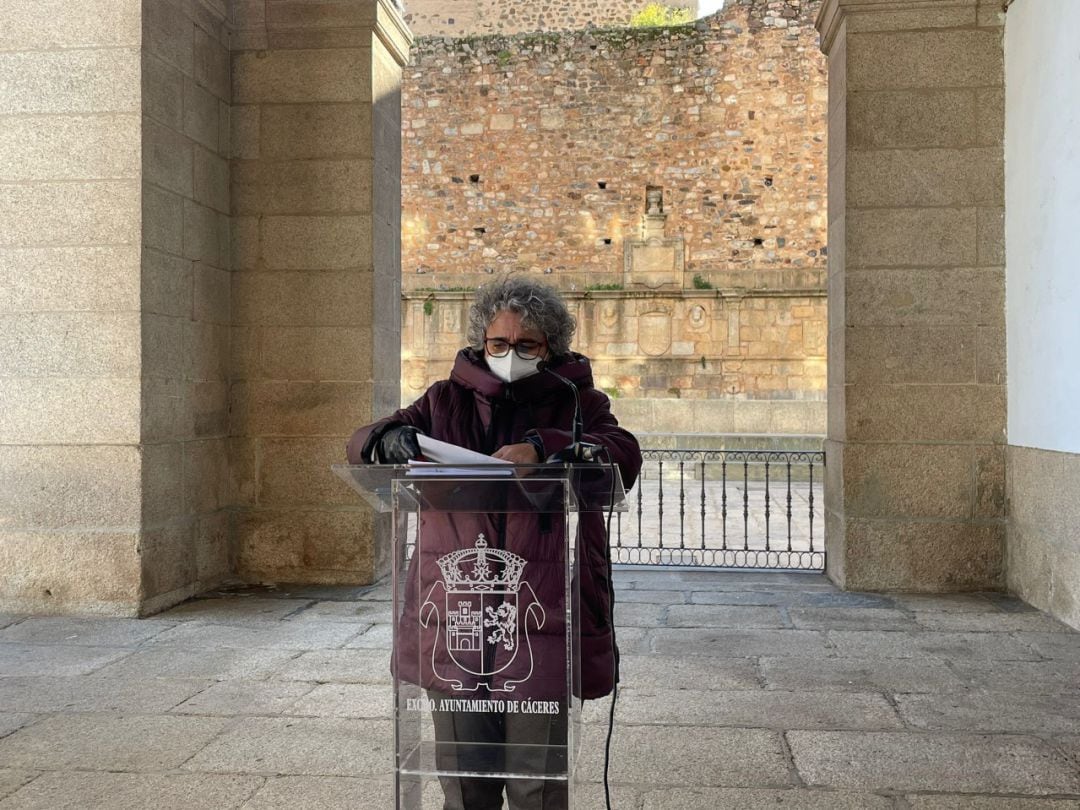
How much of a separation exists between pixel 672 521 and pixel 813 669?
4.91 meters

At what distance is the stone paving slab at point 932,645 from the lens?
3.95 m

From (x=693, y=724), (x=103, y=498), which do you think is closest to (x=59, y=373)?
(x=103, y=498)

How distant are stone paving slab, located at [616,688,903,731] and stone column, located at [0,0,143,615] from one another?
276 centimetres

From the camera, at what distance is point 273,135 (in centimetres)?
562

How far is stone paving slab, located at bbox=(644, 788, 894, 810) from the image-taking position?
8.09 feet

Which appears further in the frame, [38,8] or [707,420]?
[707,420]

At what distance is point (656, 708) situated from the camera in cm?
329

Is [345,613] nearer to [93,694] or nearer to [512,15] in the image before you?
[93,694]

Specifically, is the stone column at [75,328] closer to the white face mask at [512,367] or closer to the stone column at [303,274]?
the stone column at [303,274]

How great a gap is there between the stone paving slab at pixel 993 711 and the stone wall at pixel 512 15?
21.7m

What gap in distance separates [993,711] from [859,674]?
559mm

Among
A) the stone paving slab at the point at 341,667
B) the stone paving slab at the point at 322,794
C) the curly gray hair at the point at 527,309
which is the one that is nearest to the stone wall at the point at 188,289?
the stone paving slab at the point at 341,667

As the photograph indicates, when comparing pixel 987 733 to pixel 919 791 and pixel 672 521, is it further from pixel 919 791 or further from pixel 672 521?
pixel 672 521

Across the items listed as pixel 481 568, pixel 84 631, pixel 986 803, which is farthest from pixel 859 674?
pixel 84 631
